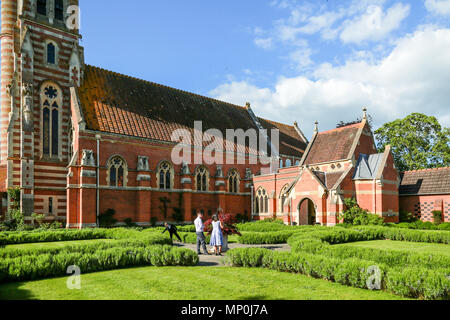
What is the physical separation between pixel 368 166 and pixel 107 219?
25614 millimetres

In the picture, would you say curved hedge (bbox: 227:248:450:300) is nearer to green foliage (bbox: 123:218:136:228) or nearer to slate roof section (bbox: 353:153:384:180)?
green foliage (bbox: 123:218:136:228)

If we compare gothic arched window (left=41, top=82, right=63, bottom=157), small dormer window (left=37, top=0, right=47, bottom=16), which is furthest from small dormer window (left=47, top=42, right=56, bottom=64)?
small dormer window (left=37, top=0, right=47, bottom=16)

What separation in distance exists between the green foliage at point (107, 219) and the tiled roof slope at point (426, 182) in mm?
29312

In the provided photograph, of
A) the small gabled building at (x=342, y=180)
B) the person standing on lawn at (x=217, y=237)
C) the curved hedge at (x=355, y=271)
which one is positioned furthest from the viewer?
the small gabled building at (x=342, y=180)

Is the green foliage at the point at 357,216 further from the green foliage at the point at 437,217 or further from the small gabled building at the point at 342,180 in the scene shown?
the green foliage at the point at 437,217

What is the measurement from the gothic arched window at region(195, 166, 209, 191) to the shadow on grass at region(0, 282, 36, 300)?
27.9m

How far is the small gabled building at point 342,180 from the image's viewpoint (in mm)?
30266

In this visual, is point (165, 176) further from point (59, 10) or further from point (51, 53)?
point (59, 10)

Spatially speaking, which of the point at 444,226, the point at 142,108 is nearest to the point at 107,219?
the point at 142,108

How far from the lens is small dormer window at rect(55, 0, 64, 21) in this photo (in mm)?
32750

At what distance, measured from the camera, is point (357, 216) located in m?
29.5

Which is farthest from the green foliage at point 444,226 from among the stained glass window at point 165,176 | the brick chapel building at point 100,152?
the stained glass window at point 165,176

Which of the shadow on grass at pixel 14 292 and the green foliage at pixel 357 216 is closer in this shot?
the shadow on grass at pixel 14 292

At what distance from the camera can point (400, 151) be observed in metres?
49.4
